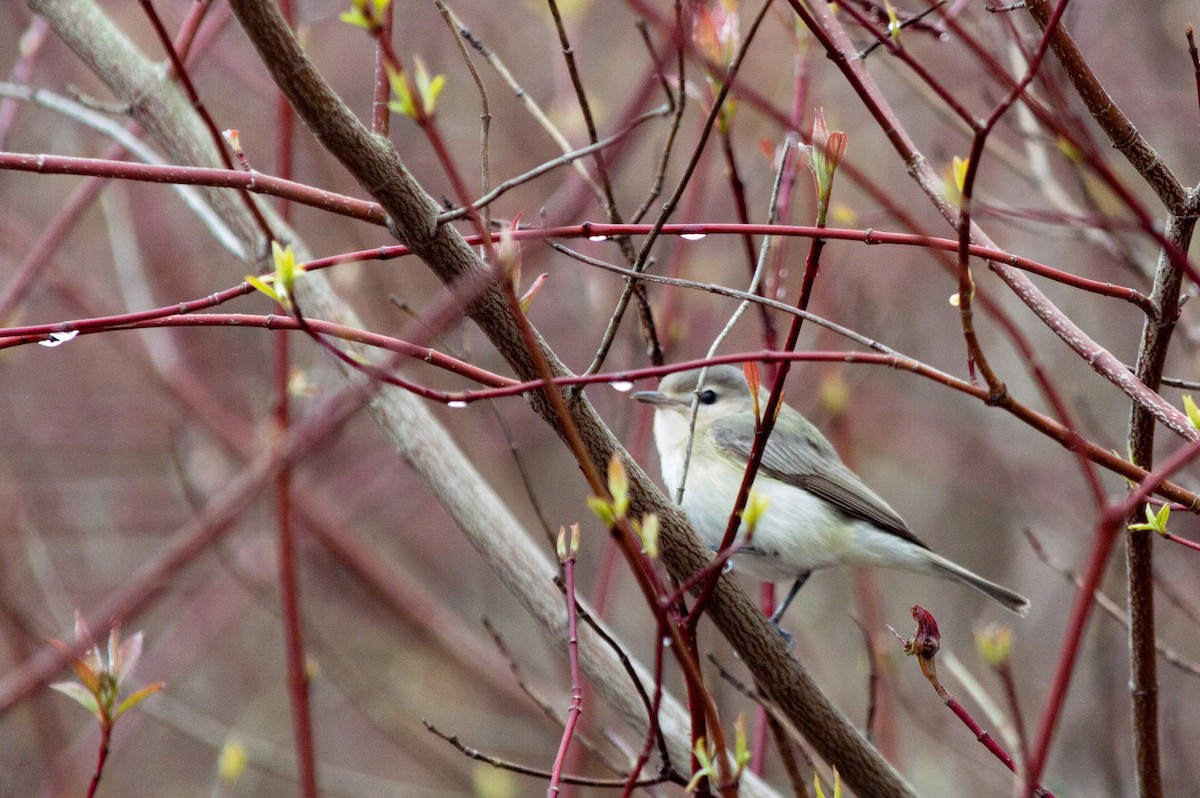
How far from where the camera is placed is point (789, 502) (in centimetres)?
336

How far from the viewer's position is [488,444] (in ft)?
17.4

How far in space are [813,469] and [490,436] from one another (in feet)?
7.56

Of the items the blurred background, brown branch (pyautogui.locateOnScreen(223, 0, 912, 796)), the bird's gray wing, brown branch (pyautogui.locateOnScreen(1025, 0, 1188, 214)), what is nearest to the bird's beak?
the bird's gray wing

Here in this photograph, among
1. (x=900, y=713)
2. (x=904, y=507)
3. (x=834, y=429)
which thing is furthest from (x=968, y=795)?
(x=834, y=429)

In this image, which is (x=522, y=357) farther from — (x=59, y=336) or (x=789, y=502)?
(x=789, y=502)

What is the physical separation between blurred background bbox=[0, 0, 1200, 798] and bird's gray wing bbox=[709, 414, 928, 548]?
0.35 metres

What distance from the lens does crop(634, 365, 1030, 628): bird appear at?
3211 mm

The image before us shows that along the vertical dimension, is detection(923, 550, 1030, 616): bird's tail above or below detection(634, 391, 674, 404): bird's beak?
below

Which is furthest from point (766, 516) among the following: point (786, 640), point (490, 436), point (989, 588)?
point (490, 436)

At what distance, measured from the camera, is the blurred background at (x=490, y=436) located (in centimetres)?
445

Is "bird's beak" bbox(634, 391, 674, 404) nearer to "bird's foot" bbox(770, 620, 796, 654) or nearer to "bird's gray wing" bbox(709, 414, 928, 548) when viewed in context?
"bird's gray wing" bbox(709, 414, 928, 548)

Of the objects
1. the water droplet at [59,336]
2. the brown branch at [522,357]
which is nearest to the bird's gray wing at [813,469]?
the brown branch at [522,357]

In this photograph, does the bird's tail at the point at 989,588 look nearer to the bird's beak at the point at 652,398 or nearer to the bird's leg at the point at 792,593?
the bird's leg at the point at 792,593

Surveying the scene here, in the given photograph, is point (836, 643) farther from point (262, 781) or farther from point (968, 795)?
point (262, 781)
